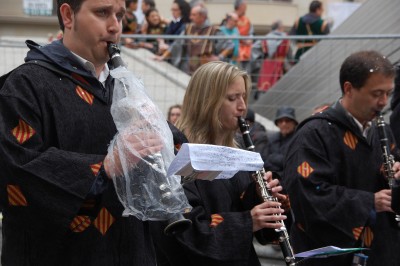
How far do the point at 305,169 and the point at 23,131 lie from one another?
207cm

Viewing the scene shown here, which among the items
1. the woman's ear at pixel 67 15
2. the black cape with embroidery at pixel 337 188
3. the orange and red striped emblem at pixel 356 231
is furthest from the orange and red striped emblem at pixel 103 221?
the orange and red striped emblem at pixel 356 231

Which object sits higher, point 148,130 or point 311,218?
point 148,130

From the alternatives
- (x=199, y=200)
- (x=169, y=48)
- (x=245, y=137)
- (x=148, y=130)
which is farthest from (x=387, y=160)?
(x=169, y=48)

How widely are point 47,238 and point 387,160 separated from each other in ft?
7.45

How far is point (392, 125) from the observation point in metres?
5.79

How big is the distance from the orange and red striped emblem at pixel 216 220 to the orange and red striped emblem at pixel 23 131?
1102mm

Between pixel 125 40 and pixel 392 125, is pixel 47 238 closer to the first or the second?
pixel 392 125

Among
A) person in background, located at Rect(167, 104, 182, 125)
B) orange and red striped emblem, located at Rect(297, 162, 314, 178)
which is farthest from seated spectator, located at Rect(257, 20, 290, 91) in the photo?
orange and red striped emblem, located at Rect(297, 162, 314, 178)

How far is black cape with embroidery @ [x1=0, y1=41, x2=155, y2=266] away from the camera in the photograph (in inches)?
124

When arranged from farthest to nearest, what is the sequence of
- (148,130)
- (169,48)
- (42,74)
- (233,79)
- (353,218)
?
(169,48) < (353,218) < (233,79) < (42,74) < (148,130)

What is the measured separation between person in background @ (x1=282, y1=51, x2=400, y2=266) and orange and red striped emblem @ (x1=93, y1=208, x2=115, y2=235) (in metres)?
1.76

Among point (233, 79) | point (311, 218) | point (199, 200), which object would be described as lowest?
point (311, 218)

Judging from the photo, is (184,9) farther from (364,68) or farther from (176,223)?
(176,223)

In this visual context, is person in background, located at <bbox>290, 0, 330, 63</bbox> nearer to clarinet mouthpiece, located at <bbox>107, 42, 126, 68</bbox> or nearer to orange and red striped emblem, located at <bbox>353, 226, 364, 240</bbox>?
orange and red striped emblem, located at <bbox>353, 226, 364, 240</bbox>
